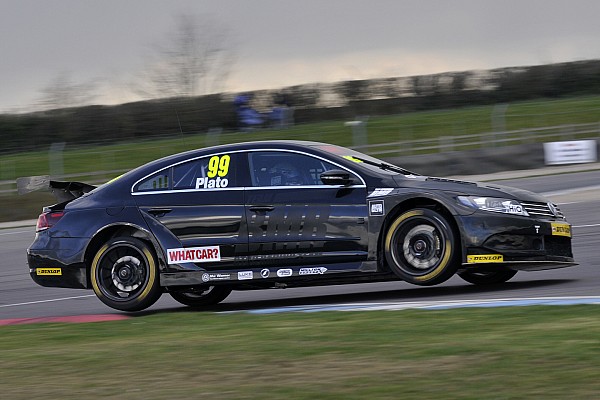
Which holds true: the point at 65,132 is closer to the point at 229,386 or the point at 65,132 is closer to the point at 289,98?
the point at 289,98

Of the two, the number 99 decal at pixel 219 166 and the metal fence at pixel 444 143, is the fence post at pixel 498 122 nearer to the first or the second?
the metal fence at pixel 444 143

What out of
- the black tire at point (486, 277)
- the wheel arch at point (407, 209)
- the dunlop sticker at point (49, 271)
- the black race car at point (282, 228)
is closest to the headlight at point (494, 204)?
the black race car at point (282, 228)

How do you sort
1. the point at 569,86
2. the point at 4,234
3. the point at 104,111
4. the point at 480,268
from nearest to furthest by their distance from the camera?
the point at 480,268, the point at 4,234, the point at 104,111, the point at 569,86

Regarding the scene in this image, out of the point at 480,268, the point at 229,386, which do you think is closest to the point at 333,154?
the point at 480,268

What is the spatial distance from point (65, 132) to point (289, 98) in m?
8.60

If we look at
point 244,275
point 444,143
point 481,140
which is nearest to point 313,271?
point 244,275

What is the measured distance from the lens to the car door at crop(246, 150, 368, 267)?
8844mm

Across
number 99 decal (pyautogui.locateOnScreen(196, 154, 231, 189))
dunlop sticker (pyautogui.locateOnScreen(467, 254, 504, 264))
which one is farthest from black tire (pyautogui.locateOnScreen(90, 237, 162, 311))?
dunlop sticker (pyautogui.locateOnScreen(467, 254, 504, 264))

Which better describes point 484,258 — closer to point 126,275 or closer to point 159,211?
point 159,211

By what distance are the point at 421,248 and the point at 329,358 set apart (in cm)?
293

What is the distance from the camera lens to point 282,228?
8961 millimetres

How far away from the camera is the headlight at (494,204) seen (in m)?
8.70

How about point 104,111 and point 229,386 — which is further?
point 104,111

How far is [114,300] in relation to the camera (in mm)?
9328
